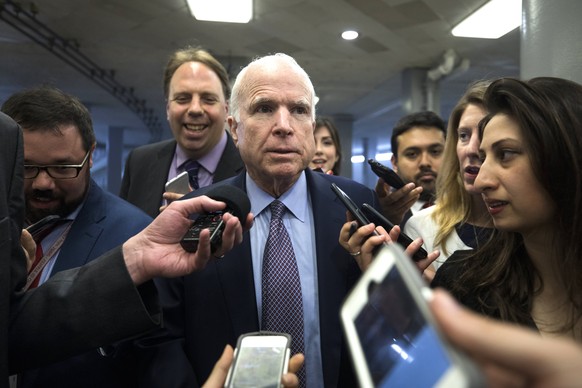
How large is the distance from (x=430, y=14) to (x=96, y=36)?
463 centimetres

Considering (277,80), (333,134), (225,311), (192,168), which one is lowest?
(225,311)

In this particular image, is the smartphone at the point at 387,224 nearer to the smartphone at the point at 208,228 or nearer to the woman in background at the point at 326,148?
the smartphone at the point at 208,228

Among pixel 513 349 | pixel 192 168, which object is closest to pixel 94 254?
pixel 192 168

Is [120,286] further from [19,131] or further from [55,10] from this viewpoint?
[55,10]

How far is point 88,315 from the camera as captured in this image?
1.25m

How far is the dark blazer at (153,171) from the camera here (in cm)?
273

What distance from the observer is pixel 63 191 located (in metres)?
1.80

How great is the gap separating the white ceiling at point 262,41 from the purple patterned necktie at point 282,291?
15.6 feet

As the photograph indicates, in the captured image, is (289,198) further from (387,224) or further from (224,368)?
(224,368)

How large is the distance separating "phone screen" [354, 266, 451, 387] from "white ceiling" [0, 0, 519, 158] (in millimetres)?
5646

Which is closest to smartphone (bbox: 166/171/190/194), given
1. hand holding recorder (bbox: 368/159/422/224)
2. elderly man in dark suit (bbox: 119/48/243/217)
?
elderly man in dark suit (bbox: 119/48/243/217)

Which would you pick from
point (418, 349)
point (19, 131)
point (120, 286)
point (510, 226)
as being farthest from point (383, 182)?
point (418, 349)

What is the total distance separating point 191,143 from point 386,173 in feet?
4.29

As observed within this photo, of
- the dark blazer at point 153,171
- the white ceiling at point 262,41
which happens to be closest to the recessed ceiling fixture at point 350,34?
the white ceiling at point 262,41
